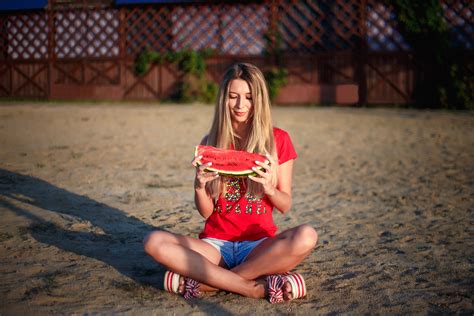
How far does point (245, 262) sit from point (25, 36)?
52.4ft

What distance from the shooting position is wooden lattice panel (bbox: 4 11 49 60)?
1591 centimetres

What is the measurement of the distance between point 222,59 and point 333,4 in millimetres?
3670

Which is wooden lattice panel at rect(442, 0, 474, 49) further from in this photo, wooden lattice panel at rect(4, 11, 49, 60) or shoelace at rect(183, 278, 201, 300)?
wooden lattice panel at rect(4, 11, 49, 60)

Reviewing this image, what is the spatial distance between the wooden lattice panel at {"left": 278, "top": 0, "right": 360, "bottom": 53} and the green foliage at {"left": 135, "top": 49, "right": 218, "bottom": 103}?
8.08 feet

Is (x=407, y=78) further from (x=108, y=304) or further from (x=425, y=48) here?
(x=108, y=304)

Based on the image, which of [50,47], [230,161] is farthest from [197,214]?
[50,47]

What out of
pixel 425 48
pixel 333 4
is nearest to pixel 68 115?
pixel 333 4

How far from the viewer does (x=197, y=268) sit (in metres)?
2.59

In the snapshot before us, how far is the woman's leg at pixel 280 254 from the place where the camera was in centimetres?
257

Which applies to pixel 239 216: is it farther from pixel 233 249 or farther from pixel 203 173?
pixel 203 173

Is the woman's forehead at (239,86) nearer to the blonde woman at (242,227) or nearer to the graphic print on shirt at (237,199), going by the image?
the blonde woman at (242,227)

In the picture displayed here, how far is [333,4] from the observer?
13.8 meters

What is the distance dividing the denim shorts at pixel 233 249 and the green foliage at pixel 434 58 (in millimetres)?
11047

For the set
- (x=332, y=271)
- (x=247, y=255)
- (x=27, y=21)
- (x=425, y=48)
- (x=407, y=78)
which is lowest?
(x=332, y=271)
